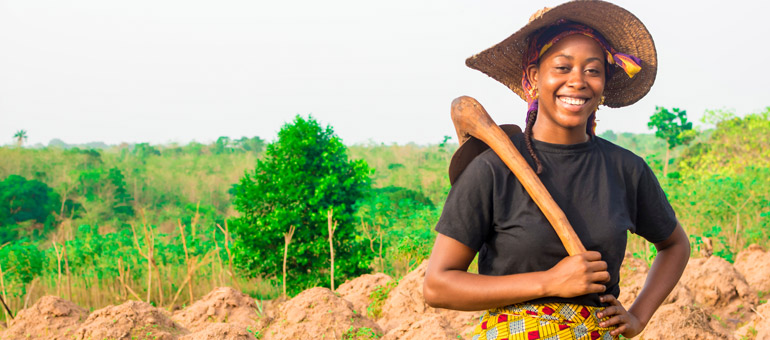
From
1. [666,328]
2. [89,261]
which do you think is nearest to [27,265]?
[89,261]

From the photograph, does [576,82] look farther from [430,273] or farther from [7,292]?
[7,292]

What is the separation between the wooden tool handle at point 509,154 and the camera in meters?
1.58

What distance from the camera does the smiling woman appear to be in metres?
1.60

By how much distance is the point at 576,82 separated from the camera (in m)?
1.72

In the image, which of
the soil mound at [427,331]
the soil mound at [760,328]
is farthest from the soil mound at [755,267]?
the soil mound at [427,331]

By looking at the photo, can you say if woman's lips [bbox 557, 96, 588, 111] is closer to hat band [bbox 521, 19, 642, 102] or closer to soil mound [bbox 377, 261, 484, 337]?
hat band [bbox 521, 19, 642, 102]

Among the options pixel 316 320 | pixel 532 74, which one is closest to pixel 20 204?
pixel 316 320

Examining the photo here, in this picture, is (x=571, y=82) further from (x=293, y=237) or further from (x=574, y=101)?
(x=293, y=237)

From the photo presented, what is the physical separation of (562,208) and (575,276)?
221 millimetres

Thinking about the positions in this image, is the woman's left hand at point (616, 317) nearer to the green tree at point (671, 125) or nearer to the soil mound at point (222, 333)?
the soil mound at point (222, 333)

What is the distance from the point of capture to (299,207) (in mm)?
6535

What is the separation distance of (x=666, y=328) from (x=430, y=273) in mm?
2827

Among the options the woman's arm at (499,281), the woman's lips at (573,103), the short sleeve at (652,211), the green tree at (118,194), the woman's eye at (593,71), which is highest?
the woman's eye at (593,71)

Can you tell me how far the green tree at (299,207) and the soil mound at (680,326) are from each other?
347 centimetres
